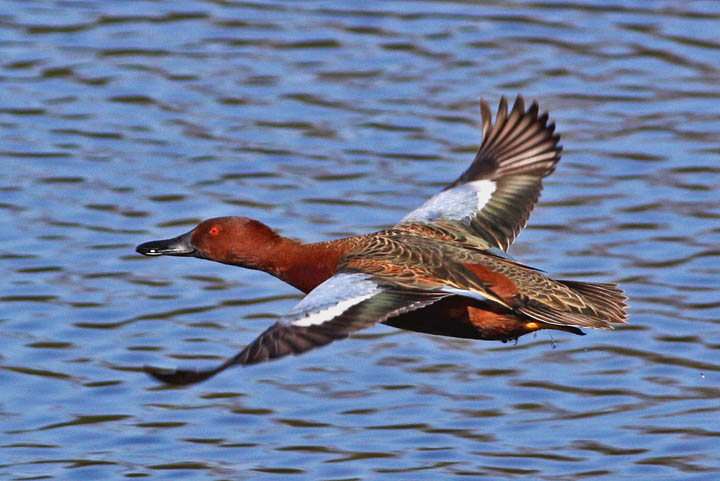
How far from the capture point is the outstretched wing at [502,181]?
846 centimetres

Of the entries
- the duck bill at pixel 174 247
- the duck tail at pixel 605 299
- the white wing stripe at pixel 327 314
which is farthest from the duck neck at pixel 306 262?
the duck tail at pixel 605 299

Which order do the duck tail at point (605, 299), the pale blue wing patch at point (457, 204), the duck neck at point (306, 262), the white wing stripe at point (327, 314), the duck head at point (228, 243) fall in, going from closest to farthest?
the white wing stripe at point (327, 314), the duck tail at point (605, 299), the duck neck at point (306, 262), the duck head at point (228, 243), the pale blue wing patch at point (457, 204)

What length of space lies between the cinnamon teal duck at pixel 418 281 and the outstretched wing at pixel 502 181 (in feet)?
0.04

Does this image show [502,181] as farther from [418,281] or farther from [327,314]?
[327,314]

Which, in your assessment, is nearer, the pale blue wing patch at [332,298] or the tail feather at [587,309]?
the pale blue wing patch at [332,298]

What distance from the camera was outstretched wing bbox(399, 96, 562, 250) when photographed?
27.8 feet

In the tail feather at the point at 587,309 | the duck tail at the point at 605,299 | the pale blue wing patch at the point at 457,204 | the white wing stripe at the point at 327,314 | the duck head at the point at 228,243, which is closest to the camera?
the white wing stripe at the point at 327,314

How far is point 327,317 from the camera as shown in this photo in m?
6.46

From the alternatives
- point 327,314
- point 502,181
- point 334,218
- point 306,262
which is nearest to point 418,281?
point 327,314

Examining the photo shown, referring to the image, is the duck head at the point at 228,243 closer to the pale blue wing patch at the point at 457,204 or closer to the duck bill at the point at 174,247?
the duck bill at the point at 174,247

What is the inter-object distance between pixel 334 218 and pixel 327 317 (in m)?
3.69

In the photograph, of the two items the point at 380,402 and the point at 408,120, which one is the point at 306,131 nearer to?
the point at 408,120

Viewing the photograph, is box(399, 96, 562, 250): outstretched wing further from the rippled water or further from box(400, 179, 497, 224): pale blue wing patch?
the rippled water

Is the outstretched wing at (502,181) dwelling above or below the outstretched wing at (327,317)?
above
